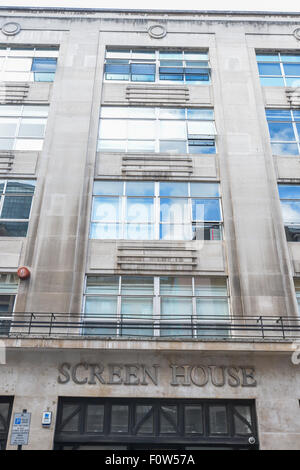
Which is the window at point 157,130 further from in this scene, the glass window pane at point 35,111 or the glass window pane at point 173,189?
the glass window pane at point 35,111

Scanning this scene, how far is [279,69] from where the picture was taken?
18.3 metres

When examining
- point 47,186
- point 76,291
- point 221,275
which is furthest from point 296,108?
point 76,291

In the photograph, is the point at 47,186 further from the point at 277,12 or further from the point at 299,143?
the point at 277,12

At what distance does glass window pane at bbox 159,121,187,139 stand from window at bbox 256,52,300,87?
16.1 feet

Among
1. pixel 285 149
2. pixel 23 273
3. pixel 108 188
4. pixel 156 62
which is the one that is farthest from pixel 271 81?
pixel 23 273

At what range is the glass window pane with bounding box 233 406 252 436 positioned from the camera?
35.4 ft

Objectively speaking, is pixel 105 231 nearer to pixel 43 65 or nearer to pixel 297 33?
pixel 43 65

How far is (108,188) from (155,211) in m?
2.24

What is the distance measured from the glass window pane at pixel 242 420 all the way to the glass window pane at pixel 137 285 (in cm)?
460

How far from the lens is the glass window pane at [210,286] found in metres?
12.9

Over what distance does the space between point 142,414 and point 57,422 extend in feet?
8.23

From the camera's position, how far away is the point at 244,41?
61.6 feet

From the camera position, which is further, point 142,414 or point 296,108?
point 296,108

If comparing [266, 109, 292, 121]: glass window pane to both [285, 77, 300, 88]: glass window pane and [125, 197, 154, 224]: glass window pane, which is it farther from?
[125, 197, 154, 224]: glass window pane
